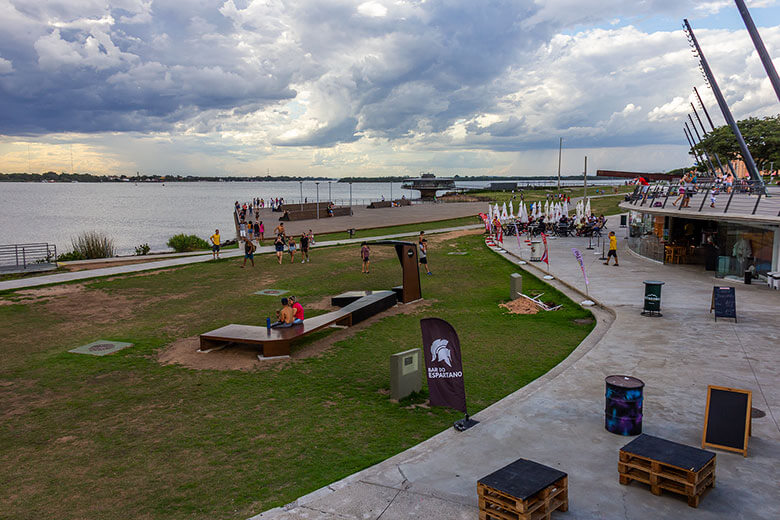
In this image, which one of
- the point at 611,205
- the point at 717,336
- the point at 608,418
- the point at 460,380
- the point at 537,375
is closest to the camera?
the point at 608,418

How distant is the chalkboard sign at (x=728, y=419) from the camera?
26.7ft

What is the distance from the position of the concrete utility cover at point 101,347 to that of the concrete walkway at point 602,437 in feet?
34.0

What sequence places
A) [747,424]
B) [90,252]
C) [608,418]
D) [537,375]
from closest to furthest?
[747,424] < [608,418] < [537,375] < [90,252]

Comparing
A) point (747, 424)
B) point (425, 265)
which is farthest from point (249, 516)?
point (425, 265)

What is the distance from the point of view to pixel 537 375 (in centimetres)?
1244

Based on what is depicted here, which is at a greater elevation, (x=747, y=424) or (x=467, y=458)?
(x=747, y=424)

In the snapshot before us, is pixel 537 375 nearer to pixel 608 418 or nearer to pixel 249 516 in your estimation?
pixel 608 418

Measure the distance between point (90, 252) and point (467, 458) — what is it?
3740cm

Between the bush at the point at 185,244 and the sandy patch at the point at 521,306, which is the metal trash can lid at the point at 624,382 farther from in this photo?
the bush at the point at 185,244

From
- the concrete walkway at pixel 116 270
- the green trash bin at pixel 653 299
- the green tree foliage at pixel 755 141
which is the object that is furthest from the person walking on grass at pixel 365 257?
the green tree foliage at pixel 755 141

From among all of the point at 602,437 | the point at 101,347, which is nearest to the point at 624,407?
the point at 602,437

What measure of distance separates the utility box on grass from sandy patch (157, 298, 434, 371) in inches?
155

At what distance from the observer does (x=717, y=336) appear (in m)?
14.7

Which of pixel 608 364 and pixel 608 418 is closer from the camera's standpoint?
pixel 608 418
